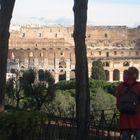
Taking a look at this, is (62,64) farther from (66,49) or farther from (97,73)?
(97,73)

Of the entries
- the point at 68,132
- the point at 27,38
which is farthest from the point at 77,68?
the point at 27,38

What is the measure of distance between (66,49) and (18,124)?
6882 centimetres

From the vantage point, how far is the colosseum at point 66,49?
232 ft

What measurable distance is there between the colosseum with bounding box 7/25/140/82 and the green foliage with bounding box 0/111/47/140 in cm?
5821

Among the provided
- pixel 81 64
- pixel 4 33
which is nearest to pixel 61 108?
pixel 4 33

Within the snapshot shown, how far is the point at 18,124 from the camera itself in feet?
21.5

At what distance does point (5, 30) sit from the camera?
914cm

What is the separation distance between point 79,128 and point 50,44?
2773 inches

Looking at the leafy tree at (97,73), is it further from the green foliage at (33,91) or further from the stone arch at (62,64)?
the green foliage at (33,91)

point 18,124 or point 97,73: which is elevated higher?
point 97,73

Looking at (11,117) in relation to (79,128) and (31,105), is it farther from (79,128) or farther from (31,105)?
(31,105)

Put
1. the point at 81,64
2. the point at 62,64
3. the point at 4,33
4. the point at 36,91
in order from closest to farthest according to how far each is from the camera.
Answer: the point at 81,64 → the point at 4,33 → the point at 36,91 → the point at 62,64

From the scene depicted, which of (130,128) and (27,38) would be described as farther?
(27,38)

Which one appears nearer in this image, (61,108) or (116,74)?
(61,108)
